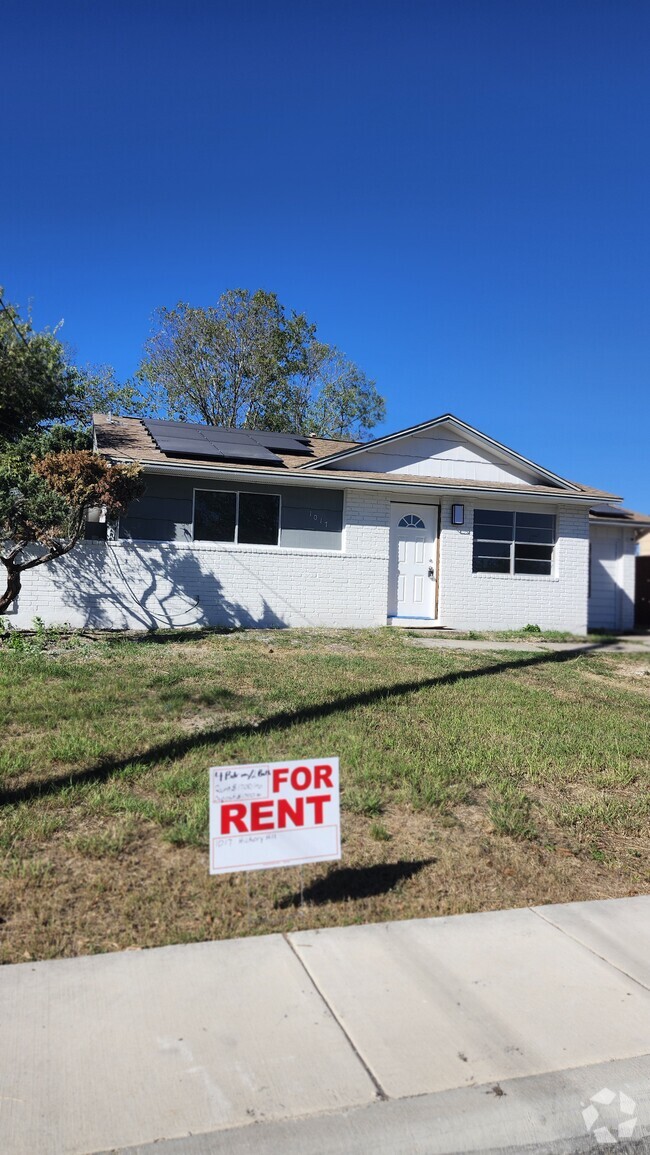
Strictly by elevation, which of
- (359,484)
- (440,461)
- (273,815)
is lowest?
(273,815)

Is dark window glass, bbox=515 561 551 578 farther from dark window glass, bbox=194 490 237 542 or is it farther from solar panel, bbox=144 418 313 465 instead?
dark window glass, bbox=194 490 237 542

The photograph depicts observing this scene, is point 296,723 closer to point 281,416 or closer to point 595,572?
point 595,572

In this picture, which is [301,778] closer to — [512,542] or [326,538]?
[326,538]

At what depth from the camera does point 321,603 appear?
14953 millimetres

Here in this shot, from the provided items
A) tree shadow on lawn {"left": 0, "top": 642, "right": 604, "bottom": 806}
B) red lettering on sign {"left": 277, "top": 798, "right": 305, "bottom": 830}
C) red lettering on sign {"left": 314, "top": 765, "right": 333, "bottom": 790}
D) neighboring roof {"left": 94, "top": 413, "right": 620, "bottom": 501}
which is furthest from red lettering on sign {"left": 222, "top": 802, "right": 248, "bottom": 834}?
neighboring roof {"left": 94, "top": 413, "right": 620, "bottom": 501}

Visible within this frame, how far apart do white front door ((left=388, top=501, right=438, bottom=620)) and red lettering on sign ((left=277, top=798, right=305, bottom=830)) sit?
38.2ft

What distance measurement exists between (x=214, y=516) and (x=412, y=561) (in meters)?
4.03

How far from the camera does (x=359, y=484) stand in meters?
14.7

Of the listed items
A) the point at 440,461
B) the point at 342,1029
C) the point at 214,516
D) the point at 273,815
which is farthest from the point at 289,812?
the point at 440,461

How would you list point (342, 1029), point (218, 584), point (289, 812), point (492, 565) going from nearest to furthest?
point (342, 1029) < point (289, 812) < point (218, 584) < point (492, 565)

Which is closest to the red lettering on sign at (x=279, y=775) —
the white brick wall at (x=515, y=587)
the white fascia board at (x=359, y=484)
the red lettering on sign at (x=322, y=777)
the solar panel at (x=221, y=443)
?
the red lettering on sign at (x=322, y=777)

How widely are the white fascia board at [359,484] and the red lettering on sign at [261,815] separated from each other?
32.3 ft

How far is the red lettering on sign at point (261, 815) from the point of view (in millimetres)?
3990

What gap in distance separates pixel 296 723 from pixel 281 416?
1142 inches
